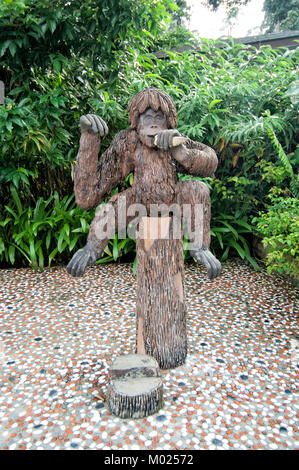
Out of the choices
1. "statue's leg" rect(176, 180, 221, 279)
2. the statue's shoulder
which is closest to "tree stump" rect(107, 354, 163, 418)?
"statue's leg" rect(176, 180, 221, 279)

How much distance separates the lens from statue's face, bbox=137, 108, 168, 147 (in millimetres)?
1711

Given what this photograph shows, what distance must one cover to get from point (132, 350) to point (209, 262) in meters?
0.89

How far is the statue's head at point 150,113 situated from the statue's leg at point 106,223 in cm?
31

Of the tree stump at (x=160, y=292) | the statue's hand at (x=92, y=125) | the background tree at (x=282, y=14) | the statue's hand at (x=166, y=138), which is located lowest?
the tree stump at (x=160, y=292)

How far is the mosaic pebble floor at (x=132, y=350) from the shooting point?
1.51 m

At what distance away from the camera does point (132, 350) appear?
222cm

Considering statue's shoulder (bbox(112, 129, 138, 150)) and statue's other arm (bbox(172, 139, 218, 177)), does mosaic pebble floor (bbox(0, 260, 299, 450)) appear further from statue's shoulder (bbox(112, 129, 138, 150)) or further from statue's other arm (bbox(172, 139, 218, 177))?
statue's shoulder (bbox(112, 129, 138, 150))

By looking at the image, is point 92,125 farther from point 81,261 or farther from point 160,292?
point 160,292

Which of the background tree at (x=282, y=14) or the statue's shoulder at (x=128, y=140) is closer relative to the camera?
the statue's shoulder at (x=128, y=140)

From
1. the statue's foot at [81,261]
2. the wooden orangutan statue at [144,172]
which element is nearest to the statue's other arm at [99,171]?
the wooden orangutan statue at [144,172]

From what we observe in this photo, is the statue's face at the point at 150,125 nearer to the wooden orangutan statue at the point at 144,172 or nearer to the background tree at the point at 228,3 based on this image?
the wooden orangutan statue at the point at 144,172

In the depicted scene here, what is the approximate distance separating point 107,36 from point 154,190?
1.79m

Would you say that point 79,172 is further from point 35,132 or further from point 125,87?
point 125,87

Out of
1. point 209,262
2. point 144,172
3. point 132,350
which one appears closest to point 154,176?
point 144,172
